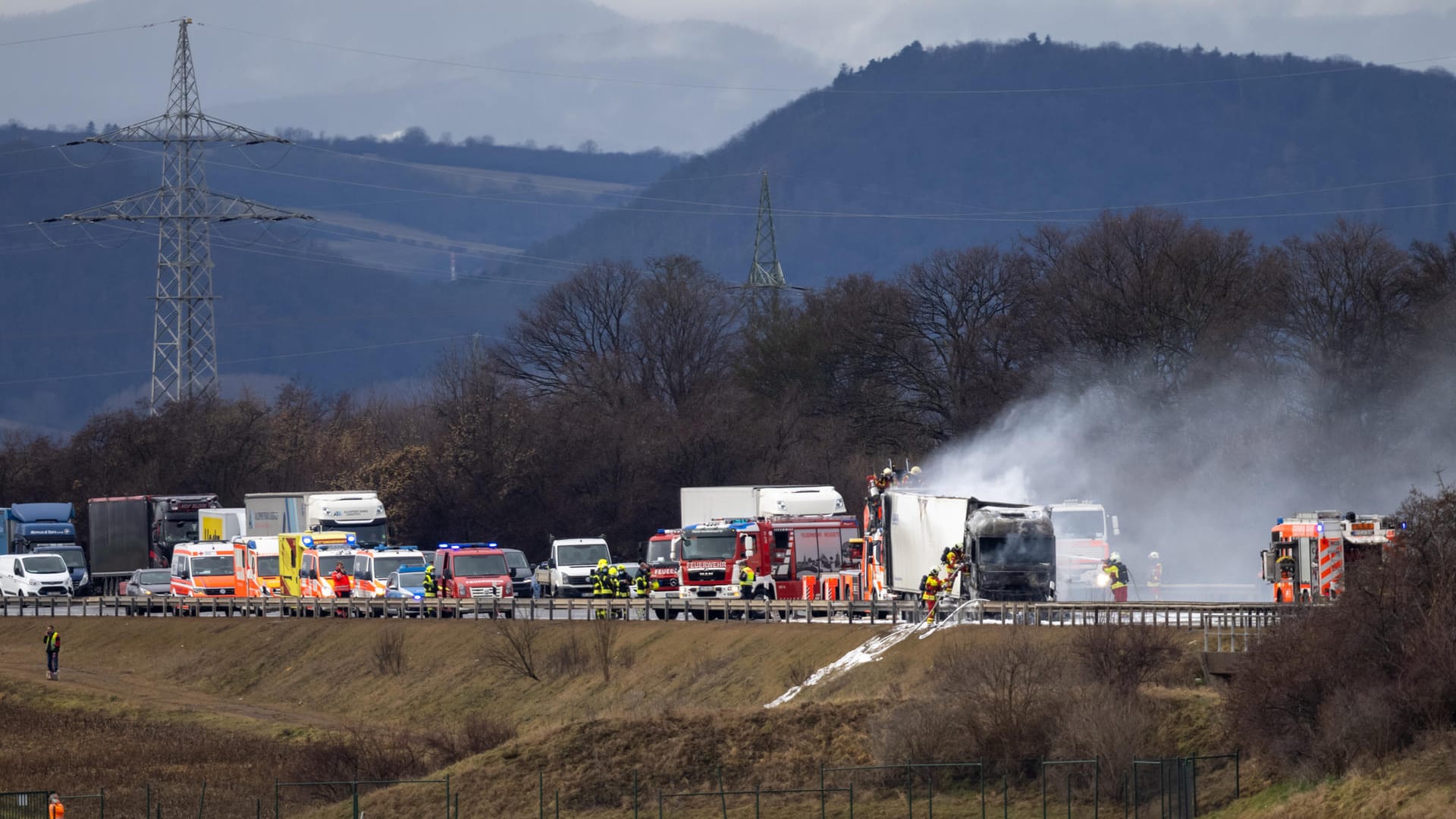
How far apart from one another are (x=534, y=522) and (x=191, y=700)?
114 feet

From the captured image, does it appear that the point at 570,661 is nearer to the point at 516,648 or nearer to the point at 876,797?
the point at 516,648

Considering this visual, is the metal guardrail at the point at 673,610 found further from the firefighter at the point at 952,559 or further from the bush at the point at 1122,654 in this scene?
the firefighter at the point at 952,559

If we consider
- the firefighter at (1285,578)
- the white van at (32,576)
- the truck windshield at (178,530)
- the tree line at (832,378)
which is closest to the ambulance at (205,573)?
the truck windshield at (178,530)

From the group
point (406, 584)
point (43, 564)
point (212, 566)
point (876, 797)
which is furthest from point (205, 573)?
point (876, 797)

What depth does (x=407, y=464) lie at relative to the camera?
8731 cm

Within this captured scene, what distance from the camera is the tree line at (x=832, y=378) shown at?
79750 mm

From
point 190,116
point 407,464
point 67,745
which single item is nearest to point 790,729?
point 67,745

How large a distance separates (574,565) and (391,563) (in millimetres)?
5568

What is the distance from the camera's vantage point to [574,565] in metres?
59.6


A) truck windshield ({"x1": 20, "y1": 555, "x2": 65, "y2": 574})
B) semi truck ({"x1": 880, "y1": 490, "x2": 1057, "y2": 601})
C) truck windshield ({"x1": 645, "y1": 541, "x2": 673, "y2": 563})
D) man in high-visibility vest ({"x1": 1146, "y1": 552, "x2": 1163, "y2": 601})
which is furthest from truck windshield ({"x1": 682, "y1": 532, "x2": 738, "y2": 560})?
truck windshield ({"x1": 20, "y1": 555, "x2": 65, "y2": 574})

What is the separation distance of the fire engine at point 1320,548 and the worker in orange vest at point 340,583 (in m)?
29.3

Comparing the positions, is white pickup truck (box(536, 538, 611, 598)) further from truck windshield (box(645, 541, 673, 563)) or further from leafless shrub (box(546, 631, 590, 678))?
leafless shrub (box(546, 631, 590, 678))

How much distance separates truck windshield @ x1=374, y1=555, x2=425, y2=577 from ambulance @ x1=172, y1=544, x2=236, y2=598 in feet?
30.3

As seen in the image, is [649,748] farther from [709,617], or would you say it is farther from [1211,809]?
[709,617]
